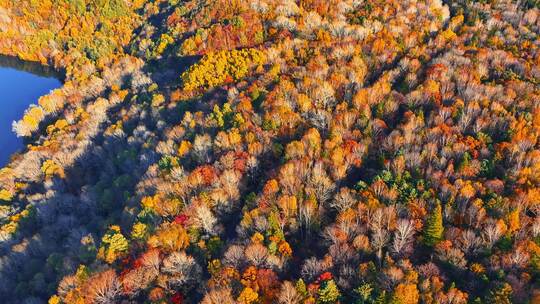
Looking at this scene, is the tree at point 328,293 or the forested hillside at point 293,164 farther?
the forested hillside at point 293,164

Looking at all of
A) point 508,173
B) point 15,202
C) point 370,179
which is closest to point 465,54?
point 508,173

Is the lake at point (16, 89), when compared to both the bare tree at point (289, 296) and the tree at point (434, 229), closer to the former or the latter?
the bare tree at point (289, 296)

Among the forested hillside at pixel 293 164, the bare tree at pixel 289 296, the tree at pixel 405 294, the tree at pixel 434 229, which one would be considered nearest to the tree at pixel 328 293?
the forested hillside at pixel 293 164

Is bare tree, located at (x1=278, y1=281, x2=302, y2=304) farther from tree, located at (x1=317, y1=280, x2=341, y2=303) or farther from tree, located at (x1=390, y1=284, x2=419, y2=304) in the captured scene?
tree, located at (x1=390, y1=284, x2=419, y2=304)

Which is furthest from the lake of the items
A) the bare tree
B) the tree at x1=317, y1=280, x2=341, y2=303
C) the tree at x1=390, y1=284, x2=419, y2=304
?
the tree at x1=390, y1=284, x2=419, y2=304

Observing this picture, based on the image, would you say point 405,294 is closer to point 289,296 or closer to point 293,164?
point 289,296

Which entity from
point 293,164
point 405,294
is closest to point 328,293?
point 405,294
